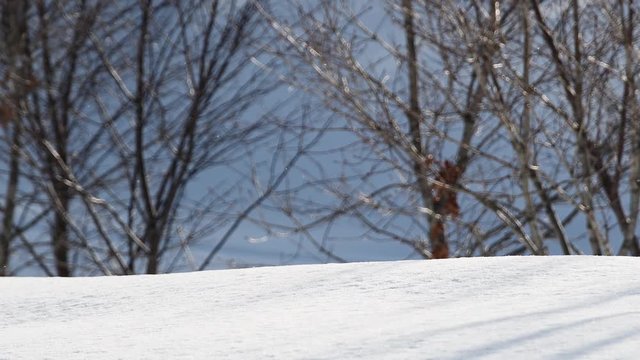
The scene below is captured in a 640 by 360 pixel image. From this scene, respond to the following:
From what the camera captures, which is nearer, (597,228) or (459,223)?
(597,228)

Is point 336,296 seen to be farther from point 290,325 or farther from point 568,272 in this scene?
point 568,272

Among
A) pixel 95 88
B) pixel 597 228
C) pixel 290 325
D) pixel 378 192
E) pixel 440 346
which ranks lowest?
pixel 440 346

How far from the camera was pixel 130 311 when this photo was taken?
238 cm

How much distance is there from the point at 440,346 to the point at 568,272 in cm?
82

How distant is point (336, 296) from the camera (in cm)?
229

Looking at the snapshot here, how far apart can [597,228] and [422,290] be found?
2561mm

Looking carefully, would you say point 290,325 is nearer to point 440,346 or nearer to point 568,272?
point 440,346

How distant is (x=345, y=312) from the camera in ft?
6.84

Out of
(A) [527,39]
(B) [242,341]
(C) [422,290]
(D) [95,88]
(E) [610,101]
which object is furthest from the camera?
(D) [95,88]

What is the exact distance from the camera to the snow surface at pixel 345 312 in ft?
5.67

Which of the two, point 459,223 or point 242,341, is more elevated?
point 459,223

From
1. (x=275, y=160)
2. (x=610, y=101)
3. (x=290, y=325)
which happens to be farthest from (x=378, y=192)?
(x=290, y=325)

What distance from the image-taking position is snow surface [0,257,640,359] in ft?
5.67

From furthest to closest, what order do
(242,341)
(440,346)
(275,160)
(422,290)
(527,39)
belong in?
(275,160)
(527,39)
(422,290)
(242,341)
(440,346)
